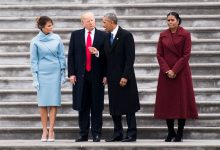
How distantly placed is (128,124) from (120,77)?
647 millimetres

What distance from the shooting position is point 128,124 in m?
13.5

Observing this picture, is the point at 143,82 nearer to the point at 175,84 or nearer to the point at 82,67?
the point at 175,84

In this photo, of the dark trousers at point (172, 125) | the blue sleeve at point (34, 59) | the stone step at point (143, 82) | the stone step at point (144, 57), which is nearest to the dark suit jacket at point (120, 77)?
the dark trousers at point (172, 125)

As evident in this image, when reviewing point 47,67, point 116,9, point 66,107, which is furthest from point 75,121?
point 116,9

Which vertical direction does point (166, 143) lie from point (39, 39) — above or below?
below

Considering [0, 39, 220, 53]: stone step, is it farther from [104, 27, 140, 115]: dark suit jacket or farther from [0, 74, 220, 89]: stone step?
[104, 27, 140, 115]: dark suit jacket

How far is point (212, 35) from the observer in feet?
52.9

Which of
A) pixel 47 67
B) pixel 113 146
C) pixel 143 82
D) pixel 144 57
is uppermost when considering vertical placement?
pixel 47 67

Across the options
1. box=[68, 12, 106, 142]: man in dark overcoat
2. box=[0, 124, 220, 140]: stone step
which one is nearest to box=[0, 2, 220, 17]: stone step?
box=[0, 124, 220, 140]: stone step

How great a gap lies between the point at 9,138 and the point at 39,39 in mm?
1579

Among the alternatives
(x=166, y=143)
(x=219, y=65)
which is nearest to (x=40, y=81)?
(x=166, y=143)

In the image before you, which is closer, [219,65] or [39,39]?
[39,39]

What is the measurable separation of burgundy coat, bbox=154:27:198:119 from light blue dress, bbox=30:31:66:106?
139 centimetres

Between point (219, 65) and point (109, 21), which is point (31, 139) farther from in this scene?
point (219, 65)
